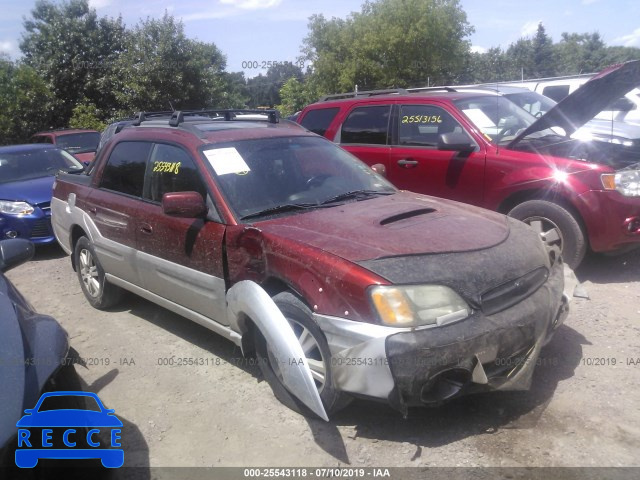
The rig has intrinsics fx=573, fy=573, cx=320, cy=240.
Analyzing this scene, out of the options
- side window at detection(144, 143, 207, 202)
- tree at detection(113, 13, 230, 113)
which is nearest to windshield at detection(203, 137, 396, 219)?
side window at detection(144, 143, 207, 202)

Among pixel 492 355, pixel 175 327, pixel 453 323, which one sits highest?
pixel 453 323

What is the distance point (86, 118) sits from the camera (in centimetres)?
2131

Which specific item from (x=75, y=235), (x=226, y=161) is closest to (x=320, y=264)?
(x=226, y=161)

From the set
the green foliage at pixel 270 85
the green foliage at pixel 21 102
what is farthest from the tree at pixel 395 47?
the green foliage at pixel 21 102

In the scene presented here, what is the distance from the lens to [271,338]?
312cm

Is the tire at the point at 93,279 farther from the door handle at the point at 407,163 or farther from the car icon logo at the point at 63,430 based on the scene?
the door handle at the point at 407,163

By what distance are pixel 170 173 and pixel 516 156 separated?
10.8 ft

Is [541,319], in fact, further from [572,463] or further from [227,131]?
[227,131]

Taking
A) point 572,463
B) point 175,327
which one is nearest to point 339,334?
point 572,463

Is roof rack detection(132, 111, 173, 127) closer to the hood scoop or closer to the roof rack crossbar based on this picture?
the roof rack crossbar

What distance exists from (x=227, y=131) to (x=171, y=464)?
2425mm

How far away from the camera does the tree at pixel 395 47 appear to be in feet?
90.7

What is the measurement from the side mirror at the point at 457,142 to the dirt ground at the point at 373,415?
1.95 m

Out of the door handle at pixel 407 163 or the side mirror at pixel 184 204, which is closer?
the side mirror at pixel 184 204
